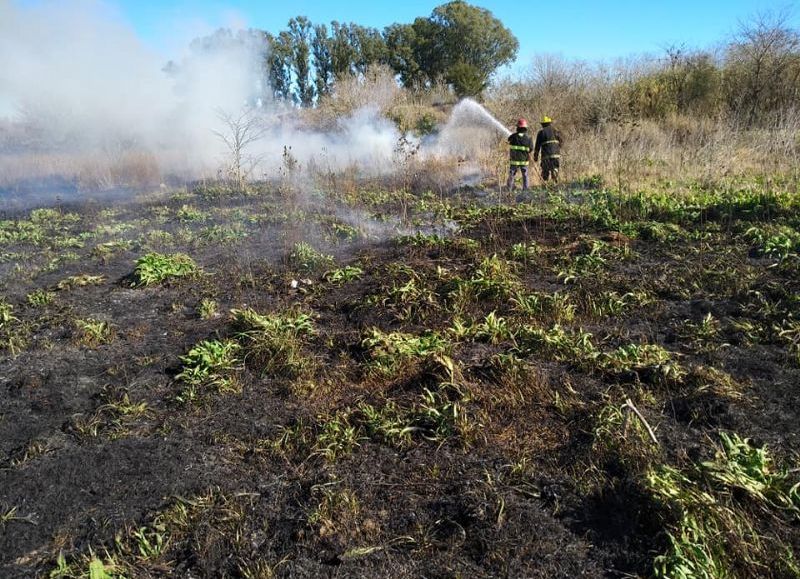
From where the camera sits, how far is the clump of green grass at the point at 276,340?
3.97 metres

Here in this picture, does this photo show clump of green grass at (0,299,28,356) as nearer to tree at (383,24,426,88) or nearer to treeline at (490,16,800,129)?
treeline at (490,16,800,129)

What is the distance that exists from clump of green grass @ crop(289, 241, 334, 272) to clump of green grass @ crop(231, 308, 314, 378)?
1.51 m

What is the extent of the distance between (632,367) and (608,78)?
1940 centimetres

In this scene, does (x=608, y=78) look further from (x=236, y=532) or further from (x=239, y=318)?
(x=236, y=532)

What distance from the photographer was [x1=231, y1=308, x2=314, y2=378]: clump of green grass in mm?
3973

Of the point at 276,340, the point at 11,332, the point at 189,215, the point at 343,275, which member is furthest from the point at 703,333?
the point at 189,215

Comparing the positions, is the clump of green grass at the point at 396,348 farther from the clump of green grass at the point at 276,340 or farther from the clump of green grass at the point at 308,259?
the clump of green grass at the point at 308,259

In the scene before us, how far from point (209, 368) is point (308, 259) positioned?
2.67 metres

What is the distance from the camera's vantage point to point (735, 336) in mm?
3863

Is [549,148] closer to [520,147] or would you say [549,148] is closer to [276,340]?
[520,147]

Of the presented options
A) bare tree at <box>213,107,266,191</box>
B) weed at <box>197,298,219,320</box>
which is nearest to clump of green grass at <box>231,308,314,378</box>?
weed at <box>197,298,219,320</box>

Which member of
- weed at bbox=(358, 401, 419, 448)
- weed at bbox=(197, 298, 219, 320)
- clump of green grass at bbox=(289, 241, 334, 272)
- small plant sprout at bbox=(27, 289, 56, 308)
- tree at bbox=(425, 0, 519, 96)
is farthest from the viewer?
tree at bbox=(425, 0, 519, 96)

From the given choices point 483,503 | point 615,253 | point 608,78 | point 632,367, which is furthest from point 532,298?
point 608,78

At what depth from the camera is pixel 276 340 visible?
13.6 feet
